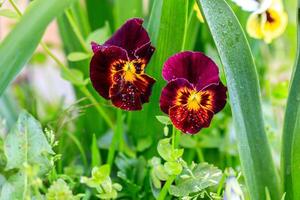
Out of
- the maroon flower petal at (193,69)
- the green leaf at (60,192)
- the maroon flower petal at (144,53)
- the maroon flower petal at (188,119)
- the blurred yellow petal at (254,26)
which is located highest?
the blurred yellow petal at (254,26)

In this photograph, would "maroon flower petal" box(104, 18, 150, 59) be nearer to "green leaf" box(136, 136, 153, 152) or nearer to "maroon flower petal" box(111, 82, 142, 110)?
"maroon flower petal" box(111, 82, 142, 110)

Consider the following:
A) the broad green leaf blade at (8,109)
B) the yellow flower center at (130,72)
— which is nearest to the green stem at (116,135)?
the yellow flower center at (130,72)

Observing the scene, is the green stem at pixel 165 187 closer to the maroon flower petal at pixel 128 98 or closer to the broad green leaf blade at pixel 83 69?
the maroon flower petal at pixel 128 98

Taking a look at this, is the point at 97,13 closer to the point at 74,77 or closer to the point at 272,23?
the point at 74,77

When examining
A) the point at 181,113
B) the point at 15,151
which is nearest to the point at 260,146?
the point at 181,113

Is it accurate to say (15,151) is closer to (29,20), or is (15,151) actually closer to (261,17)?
(29,20)

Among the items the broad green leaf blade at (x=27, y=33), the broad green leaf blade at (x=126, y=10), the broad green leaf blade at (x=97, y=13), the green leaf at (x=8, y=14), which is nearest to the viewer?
the broad green leaf blade at (x=27, y=33)
